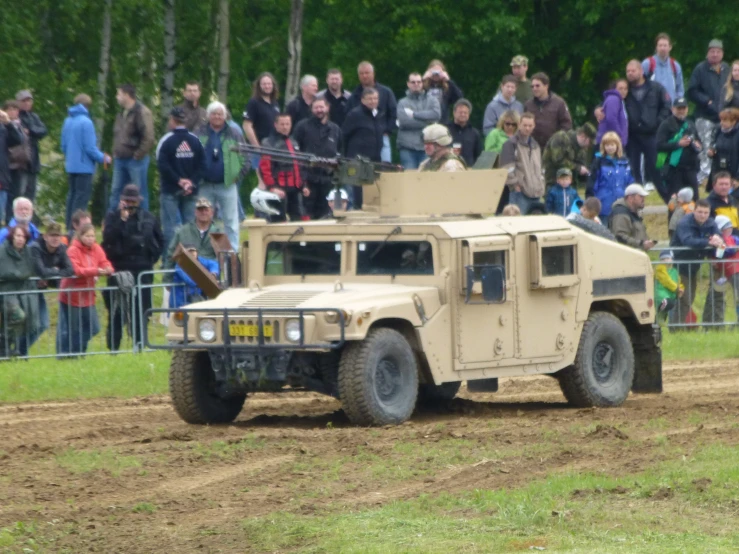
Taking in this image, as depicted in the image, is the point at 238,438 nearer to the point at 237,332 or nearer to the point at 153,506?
the point at 237,332

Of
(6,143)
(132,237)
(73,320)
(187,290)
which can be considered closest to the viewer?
(73,320)

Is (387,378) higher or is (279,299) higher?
(279,299)

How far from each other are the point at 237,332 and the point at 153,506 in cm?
307

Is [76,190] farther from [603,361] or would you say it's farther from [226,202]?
[603,361]

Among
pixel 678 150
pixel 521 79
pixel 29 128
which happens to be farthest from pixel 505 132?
pixel 29 128

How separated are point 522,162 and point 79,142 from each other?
225 inches

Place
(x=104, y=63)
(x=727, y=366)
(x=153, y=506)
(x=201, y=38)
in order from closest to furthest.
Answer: (x=153, y=506), (x=727, y=366), (x=104, y=63), (x=201, y=38)

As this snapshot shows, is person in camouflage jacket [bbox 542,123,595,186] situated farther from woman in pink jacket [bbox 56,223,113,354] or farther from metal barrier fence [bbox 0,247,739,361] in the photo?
woman in pink jacket [bbox 56,223,113,354]

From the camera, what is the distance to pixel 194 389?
47.2 ft

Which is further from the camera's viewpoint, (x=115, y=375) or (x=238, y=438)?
(x=115, y=375)

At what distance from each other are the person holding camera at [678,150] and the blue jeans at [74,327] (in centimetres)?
932

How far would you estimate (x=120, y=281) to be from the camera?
1870 centimetres

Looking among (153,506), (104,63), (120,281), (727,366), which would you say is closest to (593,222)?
(727,366)

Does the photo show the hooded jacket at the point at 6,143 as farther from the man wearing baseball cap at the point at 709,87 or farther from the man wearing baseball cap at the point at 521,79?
the man wearing baseball cap at the point at 709,87
